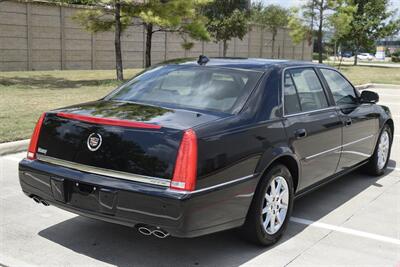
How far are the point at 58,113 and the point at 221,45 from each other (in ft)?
114

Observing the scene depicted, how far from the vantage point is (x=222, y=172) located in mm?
3611

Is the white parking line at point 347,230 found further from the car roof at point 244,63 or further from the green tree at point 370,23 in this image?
→ the green tree at point 370,23

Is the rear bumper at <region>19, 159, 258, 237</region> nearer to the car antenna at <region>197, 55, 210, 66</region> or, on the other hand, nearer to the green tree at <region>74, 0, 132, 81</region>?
the car antenna at <region>197, 55, 210, 66</region>

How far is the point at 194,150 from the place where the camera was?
345 cm

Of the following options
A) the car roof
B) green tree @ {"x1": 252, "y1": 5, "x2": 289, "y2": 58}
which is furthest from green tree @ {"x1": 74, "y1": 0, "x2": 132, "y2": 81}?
green tree @ {"x1": 252, "y1": 5, "x2": 289, "y2": 58}

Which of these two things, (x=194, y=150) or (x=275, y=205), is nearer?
(x=194, y=150)

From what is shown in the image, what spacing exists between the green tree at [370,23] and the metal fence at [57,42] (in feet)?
57.1

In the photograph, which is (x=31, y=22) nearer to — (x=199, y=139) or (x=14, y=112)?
(x=14, y=112)

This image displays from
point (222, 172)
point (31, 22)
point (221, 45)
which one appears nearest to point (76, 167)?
point (222, 172)

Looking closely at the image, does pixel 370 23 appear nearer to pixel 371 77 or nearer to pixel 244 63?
pixel 371 77

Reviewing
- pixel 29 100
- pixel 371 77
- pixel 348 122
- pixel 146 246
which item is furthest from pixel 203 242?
pixel 371 77

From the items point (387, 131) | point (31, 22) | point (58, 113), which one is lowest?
point (387, 131)

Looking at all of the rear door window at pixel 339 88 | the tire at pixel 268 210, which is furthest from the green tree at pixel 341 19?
the tire at pixel 268 210

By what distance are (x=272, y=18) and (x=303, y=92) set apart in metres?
41.2
